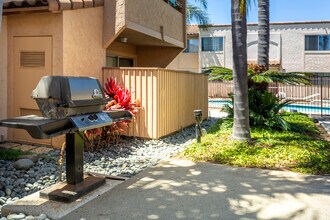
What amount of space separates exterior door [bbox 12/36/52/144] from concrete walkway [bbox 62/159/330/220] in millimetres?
4161

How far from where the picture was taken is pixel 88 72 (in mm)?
9781

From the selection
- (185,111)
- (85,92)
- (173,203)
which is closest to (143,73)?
(185,111)

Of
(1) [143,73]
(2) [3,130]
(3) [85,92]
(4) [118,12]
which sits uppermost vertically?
(4) [118,12]

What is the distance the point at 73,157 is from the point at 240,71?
557 cm

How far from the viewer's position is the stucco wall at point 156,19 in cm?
1036

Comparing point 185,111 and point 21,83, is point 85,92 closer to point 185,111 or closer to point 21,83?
point 21,83

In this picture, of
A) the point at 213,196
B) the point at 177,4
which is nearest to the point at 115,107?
the point at 213,196

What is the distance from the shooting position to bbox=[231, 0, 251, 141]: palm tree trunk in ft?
30.0

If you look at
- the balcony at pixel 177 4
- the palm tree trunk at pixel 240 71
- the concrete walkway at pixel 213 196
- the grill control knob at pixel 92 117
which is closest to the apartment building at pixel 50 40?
the palm tree trunk at pixel 240 71

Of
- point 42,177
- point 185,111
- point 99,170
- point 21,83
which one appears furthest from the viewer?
point 185,111

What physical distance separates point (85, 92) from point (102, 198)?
5.47ft

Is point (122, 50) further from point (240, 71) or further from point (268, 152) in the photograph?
point (268, 152)

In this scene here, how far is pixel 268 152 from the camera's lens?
8.21m

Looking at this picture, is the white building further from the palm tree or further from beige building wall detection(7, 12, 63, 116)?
beige building wall detection(7, 12, 63, 116)
